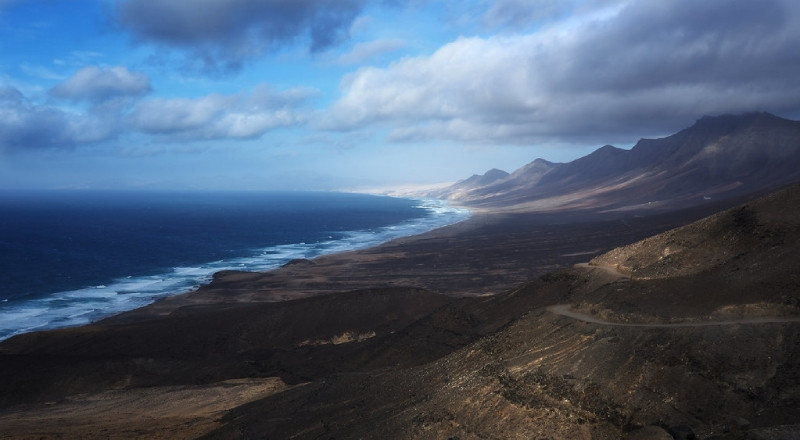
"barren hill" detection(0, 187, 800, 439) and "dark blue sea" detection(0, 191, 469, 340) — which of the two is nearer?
"barren hill" detection(0, 187, 800, 439)

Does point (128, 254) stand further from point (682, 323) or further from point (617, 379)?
point (682, 323)

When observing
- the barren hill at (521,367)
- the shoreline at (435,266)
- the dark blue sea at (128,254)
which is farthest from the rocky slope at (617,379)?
the dark blue sea at (128,254)

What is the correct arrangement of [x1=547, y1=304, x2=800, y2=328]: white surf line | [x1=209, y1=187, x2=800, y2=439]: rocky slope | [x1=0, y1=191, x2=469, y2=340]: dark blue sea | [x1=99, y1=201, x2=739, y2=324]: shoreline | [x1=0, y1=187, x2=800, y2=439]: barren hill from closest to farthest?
[x1=209, y1=187, x2=800, y2=439]: rocky slope, [x1=0, y1=187, x2=800, y2=439]: barren hill, [x1=547, y1=304, x2=800, y2=328]: white surf line, [x1=0, y1=191, x2=469, y2=340]: dark blue sea, [x1=99, y1=201, x2=739, y2=324]: shoreline

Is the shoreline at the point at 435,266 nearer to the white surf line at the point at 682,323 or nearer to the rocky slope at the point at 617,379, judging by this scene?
the rocky slope at the point at 617,379

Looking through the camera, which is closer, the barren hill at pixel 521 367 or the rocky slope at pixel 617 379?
the rocky slope at pixel 617 379

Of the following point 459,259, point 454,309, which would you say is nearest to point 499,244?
point 459,259

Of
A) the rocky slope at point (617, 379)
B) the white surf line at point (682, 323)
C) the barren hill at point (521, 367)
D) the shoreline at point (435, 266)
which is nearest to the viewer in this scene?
the rocky slope at point (617, 379)

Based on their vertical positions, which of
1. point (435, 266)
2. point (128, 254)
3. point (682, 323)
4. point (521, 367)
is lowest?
point (435, 266)

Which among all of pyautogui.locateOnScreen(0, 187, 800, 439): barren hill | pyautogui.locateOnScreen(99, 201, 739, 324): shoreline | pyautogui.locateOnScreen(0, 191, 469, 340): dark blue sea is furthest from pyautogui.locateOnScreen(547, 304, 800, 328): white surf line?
pyautogui.locateOnScreen(0, 191, 469, 340): dark blue sea

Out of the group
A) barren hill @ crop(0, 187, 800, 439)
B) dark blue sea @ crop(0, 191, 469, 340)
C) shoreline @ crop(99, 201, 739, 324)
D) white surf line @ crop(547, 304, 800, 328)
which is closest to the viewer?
barren hill @ crop(0, 187, 800, 439)

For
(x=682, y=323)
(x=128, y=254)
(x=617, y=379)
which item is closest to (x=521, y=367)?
(x=617, y=379)

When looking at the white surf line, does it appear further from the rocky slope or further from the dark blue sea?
the dark blue sea
